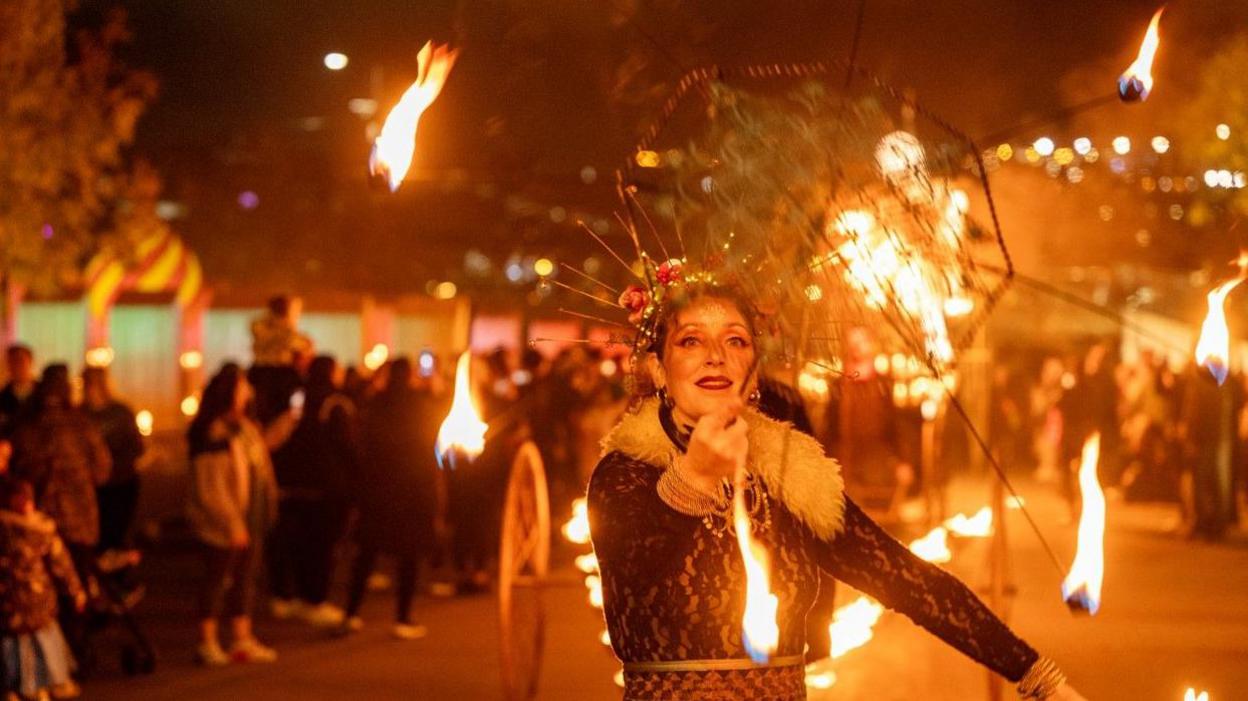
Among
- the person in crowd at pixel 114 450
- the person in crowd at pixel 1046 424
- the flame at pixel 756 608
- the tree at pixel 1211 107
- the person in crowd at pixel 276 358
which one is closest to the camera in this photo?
the flame at pixel 756 608

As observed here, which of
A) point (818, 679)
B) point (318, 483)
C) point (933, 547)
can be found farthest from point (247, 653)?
point (933, 547)

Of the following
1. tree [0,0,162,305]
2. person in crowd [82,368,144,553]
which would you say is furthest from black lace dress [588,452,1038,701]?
tree [0,0,162,305]

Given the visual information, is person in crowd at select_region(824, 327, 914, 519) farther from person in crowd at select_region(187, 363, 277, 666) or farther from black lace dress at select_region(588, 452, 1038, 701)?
black lace dress at select_region(588, 452, 1038, 701)

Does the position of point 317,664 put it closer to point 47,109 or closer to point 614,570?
point 614,570

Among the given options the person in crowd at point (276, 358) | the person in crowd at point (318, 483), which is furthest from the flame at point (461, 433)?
the person in crowd at point (276, 358)

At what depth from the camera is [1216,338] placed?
4660 mm

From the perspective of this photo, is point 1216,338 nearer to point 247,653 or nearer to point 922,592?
point 922,592

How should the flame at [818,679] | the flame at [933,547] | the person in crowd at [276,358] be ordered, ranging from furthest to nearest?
the person in crowd at [276,358], the flame at [933,547], the flame at [818,679]

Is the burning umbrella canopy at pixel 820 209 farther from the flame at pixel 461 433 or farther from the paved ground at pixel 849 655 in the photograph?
the paved ground at pixel 849 655

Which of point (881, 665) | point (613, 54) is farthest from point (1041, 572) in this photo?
point (613, 54)

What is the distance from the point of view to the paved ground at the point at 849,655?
9828 mm

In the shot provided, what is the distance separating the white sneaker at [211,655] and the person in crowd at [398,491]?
1.27 metres

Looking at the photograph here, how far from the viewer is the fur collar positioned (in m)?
3.96

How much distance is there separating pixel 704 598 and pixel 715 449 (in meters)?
0.37
